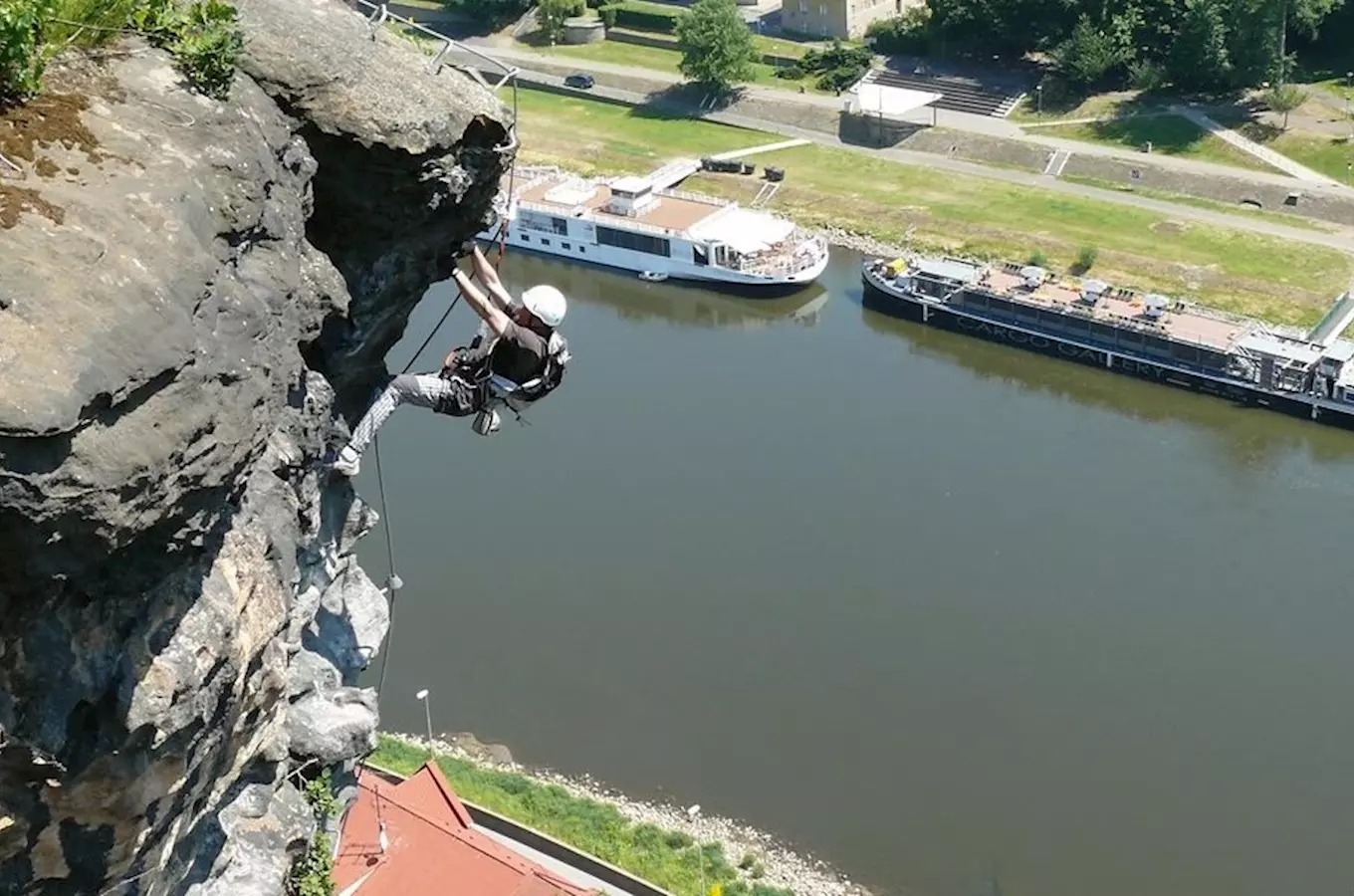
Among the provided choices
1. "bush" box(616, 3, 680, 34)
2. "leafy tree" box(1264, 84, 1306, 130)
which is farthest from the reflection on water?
"bush" box(616, 3, 680, 34)

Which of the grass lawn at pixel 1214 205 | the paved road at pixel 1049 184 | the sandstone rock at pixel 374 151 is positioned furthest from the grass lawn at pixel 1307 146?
the sandstone rock at pixel 374 151

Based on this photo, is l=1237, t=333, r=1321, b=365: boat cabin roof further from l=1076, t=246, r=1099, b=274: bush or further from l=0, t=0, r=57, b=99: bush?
l=0, t=0, r=57, b=99: bush

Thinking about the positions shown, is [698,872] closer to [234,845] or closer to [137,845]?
[234,845]

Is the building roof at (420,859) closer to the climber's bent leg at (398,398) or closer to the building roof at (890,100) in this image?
the climber's bent leg at (398,398)

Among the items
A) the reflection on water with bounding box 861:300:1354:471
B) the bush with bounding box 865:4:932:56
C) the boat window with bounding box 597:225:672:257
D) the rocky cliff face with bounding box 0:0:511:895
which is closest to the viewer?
the rocky cliff face with bounding box 0:0:511:895

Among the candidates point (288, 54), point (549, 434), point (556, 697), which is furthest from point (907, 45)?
point (288, 54)

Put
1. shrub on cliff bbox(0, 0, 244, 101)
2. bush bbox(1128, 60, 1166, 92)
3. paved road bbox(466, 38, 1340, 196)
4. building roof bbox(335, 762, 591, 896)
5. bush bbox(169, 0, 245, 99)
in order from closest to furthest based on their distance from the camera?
1. shrub on cliff bbox(0, 0, 244, 101)
2. bush bbox(169, 0, 245, 99)
3. building roof bbox(335, 762, 591, 896)
4. paved road bbox(466, 38, 1340, 196)
5. bush bbox(1128, 60, 1166, 92)

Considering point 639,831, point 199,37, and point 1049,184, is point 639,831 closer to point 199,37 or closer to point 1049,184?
point 199,37
